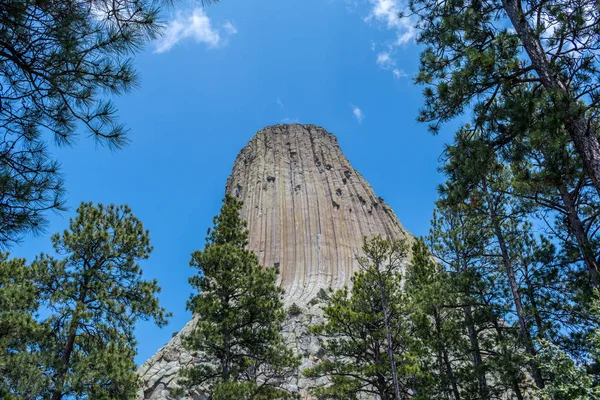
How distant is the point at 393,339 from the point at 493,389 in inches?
135

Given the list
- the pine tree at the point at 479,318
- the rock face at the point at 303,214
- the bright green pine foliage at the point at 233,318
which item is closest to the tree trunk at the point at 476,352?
the pine tree at the point at 479,318

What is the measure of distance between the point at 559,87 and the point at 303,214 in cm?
3498

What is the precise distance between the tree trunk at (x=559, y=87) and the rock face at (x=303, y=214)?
2305 centimetres

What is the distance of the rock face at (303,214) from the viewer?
110 ft

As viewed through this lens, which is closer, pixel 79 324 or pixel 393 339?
pixel 79 324

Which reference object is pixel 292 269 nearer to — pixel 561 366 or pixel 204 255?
pixel 204 255

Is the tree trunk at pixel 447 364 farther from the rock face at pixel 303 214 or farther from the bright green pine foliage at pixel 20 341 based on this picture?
the rock face at pixel 303 214

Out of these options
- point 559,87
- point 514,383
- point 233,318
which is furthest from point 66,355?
point 559,87

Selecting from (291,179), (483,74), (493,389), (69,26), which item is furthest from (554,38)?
(291,179)

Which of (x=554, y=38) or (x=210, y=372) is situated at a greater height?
(x=554, y=38)

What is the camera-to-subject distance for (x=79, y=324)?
36.9ft

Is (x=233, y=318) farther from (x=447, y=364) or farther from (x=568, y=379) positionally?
(x=568, y=379)

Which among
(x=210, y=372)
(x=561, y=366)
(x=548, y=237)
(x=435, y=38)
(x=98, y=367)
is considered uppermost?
(x=435, y=38)

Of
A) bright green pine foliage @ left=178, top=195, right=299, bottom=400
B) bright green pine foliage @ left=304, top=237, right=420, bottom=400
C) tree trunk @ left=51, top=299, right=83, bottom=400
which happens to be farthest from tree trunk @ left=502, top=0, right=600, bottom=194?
tree trunk @ left=51, top=299, right=83, bottom=400
